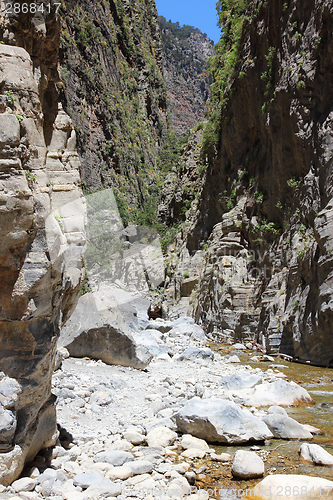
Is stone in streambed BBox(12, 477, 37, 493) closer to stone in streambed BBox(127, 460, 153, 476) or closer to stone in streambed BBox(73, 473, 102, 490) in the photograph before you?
stone in streambed BBox(73, 473, 102, 490)

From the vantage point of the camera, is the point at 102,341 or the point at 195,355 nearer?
the point at 102,341

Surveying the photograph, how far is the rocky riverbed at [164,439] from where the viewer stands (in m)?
3.34

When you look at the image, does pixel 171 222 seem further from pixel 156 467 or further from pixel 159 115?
pixel 156 467

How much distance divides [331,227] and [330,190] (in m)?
1.10

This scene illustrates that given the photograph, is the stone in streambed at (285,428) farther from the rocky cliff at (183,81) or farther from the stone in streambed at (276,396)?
the rocky cliff at (183,81)

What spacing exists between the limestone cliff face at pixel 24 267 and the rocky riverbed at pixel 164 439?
0.37 metres

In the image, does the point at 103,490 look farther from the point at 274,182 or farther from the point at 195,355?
the point at 274,182

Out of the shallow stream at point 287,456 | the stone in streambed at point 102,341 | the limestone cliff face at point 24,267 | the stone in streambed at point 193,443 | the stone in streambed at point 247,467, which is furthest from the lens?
the stone in streambed at point 102,341

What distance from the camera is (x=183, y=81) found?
78.5 metres

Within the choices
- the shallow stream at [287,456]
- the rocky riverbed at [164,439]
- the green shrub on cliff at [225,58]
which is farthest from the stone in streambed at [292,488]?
the green shrub on cliff at [225,58]

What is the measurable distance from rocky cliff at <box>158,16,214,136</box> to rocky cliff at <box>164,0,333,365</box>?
51231mm

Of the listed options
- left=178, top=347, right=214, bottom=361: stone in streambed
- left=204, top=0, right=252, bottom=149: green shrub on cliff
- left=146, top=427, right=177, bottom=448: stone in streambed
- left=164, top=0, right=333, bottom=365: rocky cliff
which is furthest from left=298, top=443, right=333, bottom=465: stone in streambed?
left=204, top=0, right=252, bottom=149: green shrub on cliff

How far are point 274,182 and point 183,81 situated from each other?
71.3 meters

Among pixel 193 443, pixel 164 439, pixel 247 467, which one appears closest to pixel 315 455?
pixel 247 467
